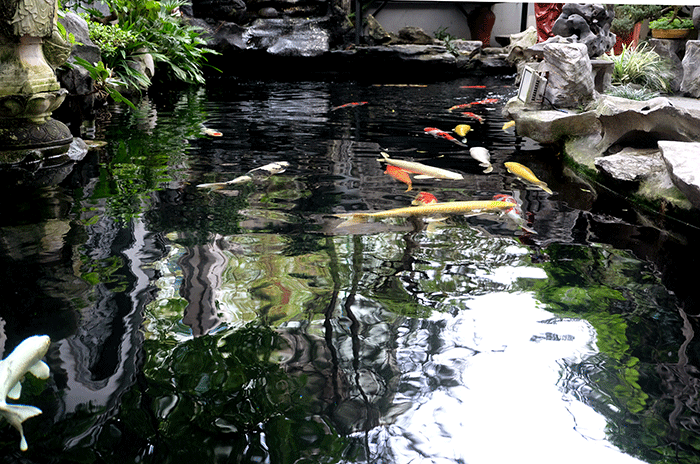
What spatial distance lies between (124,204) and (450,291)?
7.63 feet

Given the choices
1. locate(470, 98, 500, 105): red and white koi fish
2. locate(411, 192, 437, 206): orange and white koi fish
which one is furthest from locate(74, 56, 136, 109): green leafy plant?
locate(470, 98, 500, 105): red and white koi fish

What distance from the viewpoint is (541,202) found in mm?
3809

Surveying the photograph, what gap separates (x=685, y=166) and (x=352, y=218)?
6.47 feet

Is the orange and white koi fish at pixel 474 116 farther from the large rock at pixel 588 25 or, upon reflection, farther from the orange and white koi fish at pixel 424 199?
the orange and white koi fish at pixel 424 199

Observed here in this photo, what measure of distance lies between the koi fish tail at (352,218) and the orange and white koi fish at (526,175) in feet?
5.14

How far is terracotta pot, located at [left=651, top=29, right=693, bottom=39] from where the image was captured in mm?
7296

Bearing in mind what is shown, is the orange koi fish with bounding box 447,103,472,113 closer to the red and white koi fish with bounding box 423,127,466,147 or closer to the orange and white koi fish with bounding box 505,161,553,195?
the red and white koi fish with bounding box 423,127,466,147

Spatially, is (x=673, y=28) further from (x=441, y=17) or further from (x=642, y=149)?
(x=441, y=17)

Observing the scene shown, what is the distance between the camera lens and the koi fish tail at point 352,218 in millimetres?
3297

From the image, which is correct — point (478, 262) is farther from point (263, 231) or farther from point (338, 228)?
point (263, 231)

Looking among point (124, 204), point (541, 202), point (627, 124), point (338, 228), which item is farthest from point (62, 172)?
point (627, 124)

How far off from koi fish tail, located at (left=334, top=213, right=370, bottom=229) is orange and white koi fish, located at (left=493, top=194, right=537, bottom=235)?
0.92 metres

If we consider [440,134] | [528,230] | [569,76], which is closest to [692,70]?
[569,76]

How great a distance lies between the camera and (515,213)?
3498mm
